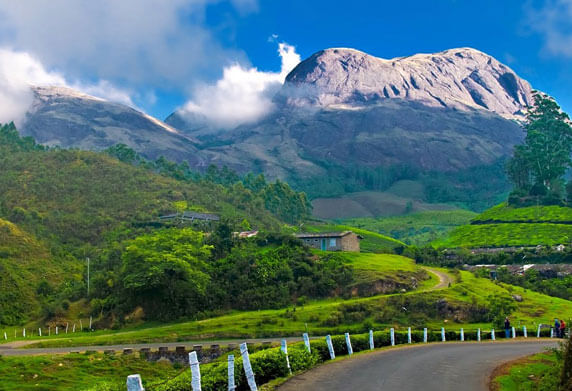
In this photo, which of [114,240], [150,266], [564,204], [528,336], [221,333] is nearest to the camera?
[528,336]

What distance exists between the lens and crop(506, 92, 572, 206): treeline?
5428 inches

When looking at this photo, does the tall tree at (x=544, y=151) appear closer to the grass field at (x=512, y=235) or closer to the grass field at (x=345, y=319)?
the grass field at (x=512, y=235)

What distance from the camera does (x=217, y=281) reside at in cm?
7181

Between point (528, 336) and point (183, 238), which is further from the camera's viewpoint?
point (183, 238)

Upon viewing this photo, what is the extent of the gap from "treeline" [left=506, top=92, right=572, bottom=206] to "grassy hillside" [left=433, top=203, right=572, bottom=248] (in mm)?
6268

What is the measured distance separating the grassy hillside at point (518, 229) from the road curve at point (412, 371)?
79.5 meters

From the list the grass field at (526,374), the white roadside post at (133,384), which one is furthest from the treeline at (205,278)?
the white roadside post at (133,384)

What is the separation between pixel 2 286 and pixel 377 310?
1916 inches

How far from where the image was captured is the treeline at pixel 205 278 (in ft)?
219

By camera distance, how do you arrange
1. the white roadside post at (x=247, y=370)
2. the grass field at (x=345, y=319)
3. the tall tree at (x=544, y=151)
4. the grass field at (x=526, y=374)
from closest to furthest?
the white roadside post at (x=247, y=370) < the grass field at (x=526, y=374) < the grass field at (x=345, y=319) < the tall tree at (x=544, y=151)

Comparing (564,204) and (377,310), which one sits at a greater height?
(564,204)

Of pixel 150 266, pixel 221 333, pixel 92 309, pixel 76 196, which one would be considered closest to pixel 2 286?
pixel 92 309

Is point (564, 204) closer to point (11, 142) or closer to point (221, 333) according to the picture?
point (221, 333)

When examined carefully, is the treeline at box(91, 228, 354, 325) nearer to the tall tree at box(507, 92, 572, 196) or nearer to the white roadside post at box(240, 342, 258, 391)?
the white roadside post at box(240, 342, 258, 391)
